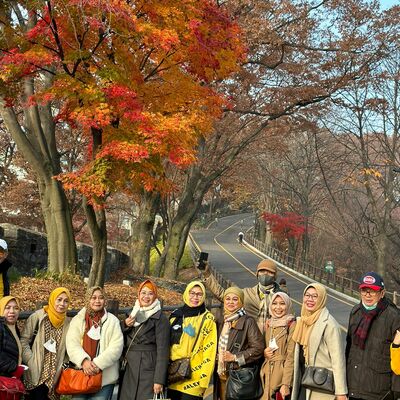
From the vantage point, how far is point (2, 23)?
12930mm

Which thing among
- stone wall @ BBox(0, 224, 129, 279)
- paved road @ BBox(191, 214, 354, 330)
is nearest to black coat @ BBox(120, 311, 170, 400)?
stone wall @ BBox(0, 224, 129, 279)

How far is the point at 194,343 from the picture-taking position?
6.14 meters

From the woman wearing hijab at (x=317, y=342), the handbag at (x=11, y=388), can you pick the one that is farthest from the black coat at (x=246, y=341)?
the handbag at (x=11, y=388)

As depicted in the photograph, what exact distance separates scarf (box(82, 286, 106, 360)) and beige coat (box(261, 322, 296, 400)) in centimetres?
172

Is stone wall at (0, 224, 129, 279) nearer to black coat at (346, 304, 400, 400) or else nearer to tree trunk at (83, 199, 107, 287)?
tree trunk at (83, 199, 107, 287)

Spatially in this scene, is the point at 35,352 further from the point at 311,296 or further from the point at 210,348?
the point at 311,296

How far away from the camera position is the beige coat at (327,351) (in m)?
5.74

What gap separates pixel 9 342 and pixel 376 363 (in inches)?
135

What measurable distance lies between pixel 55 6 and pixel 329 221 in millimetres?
42950

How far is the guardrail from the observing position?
32.4 metres

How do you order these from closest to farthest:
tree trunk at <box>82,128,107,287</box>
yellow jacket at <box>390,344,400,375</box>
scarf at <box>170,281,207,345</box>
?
yellow jacket at <box>390,344,400,375</box> < scarf at <box>170,281,207,345</box> < tree trunk at <box>82,128,107,287</box>

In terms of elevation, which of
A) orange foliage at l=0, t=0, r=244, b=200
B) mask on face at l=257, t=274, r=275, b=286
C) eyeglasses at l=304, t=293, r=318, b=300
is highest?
orange foliage at l=0, t=0, r=244, b=200

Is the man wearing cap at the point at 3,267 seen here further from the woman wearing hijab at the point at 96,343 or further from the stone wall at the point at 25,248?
the stone wall at the point at 25,248

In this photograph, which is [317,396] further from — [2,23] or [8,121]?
[8,121]
